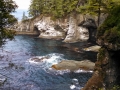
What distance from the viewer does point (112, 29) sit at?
68.3 ft

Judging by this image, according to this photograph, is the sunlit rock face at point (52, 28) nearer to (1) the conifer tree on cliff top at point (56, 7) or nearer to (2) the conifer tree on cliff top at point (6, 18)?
(1) the conifer tree on cliff top at point (56, 7)

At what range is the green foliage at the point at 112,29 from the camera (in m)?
20.3

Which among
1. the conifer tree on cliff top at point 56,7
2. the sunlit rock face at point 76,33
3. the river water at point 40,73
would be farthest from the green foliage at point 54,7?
the river water at point 40,73

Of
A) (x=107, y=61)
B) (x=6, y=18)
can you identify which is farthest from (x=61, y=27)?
(x=6, y=18)

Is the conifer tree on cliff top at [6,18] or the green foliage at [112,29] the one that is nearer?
the conifer tree on cliff top at [6,18]

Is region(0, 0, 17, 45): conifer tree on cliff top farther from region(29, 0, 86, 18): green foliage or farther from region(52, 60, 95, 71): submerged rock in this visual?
region(29, 0, 86, 18): green foliage

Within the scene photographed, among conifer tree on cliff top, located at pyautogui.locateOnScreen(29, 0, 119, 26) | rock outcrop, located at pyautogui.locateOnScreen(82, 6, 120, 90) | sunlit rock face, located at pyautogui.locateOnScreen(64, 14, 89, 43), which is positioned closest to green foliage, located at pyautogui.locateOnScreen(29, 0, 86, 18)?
conifer tree on cliff top, located at pyautogui.locateOnScreen(29, 0, 119, 26)

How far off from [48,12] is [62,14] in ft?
29.0

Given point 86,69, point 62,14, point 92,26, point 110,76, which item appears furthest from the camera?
point 62,14

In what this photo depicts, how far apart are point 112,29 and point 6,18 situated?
1082 centimetres

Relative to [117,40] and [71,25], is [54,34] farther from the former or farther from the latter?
[117,40]

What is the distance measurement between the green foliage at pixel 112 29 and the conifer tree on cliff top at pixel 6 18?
9622 mm

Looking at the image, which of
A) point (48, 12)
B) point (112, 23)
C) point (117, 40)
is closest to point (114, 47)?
point (117, 40)

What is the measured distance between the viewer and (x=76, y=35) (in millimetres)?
70938
